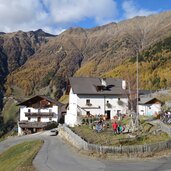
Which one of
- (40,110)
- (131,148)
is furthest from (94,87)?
(131,148)

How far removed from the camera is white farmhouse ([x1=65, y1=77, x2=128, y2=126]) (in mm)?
65188

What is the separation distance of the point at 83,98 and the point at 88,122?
26.6 feet

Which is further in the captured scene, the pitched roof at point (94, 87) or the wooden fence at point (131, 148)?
the pitched roof at point (94, 87)

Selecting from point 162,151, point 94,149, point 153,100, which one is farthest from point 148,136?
point 153,100

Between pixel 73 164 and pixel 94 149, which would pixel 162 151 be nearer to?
pixel 94 149

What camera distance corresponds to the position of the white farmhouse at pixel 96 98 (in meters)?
65.2

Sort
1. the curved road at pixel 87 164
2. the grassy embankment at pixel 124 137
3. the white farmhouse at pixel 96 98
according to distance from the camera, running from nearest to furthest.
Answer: the curved road at pixel 87 164, the grassy embankment at pixel 124 137, the white farmhouse at pixel 96 98

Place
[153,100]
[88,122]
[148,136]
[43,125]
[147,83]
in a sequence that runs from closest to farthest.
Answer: [148,136], [88,122], [153,100], [43,125], [147,83]

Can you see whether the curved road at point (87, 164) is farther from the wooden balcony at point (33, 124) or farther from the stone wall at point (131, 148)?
the wooden balcony at point (33, 124)

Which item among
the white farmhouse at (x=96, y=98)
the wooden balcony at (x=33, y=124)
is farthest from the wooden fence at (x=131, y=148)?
the wooden balcony at (x=33, y=124)

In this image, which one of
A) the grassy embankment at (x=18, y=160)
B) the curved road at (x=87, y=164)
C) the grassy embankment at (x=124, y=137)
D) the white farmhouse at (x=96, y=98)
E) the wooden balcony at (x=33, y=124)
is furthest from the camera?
the wooden balcony at (x=33, y=124)

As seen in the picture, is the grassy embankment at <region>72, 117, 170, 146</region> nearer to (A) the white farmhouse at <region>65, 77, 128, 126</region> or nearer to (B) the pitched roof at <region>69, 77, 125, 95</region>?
(A) the white farmhouse at <region>65, 77, 128, 126</region>

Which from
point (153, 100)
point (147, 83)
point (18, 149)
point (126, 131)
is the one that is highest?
point (147, 83)

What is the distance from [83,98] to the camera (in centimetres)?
6512
